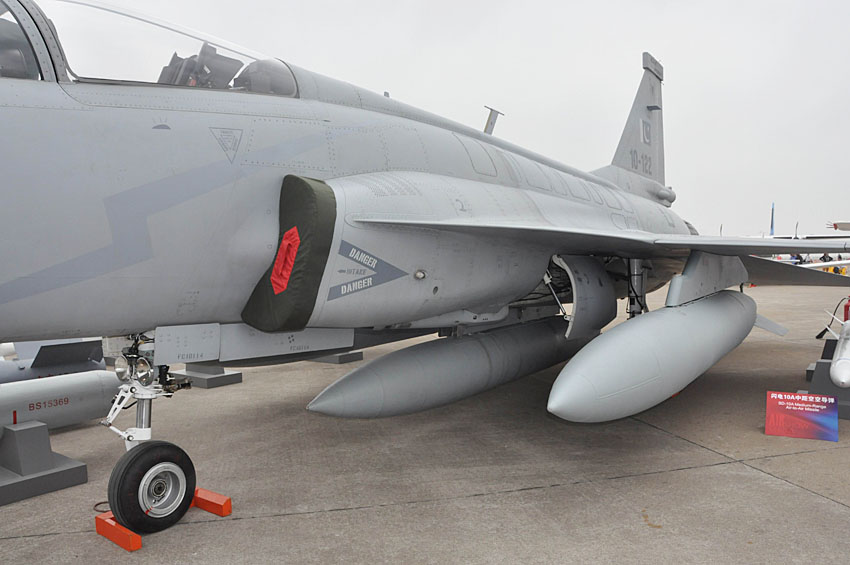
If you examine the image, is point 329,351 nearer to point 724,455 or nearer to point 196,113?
point 196,113

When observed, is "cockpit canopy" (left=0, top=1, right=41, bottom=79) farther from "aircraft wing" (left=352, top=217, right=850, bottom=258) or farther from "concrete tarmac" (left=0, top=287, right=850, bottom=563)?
"concrete tarmac" (left=0, top=287, right=850, bottom=563)

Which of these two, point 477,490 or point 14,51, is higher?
point 14,51

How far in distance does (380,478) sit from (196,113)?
2.48 m

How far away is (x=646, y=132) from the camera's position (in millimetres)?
9531

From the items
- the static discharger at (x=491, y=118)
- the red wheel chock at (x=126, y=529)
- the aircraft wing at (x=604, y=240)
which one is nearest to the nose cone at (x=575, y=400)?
the aircraft wing at (x=604, y=240)

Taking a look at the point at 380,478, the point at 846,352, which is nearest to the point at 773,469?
the point at 846,352

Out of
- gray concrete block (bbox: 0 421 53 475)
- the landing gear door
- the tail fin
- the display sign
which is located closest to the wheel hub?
gray concrete block (bbox: 0 421 53 475)

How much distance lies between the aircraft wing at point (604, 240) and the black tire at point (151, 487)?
1.74 m

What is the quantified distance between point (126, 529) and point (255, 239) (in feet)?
5.32

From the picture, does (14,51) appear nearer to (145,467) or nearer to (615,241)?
(145,467)

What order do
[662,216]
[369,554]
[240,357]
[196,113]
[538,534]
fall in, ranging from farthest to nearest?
[662,216]
[240,357]
[196,113]
[538,534]
[369,554]

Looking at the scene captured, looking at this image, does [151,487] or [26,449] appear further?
[26,449]

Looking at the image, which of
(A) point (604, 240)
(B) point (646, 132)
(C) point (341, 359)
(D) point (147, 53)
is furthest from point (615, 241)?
(B) point (646, 132)

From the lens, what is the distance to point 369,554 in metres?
2.66
